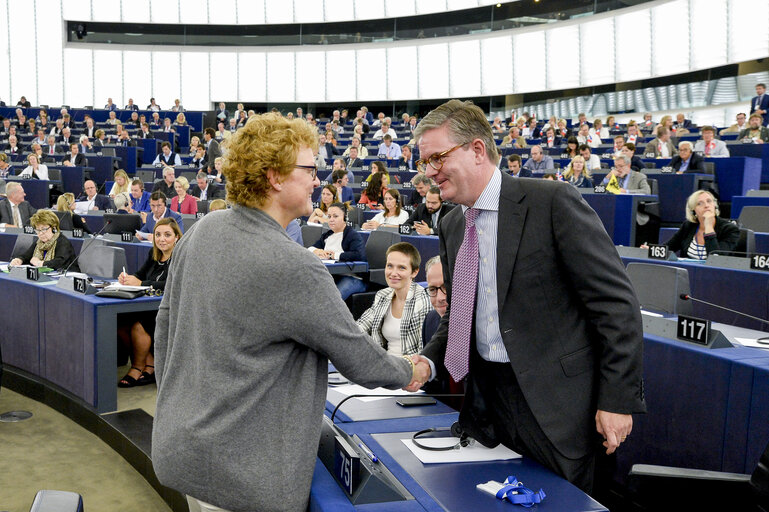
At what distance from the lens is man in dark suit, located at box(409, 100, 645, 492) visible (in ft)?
4.51

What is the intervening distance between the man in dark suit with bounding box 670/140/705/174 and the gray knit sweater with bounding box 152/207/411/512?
7.48m

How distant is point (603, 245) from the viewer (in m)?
1.39

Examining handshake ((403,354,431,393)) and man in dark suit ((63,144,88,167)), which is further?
man in dark suit ((63,144,88,167))

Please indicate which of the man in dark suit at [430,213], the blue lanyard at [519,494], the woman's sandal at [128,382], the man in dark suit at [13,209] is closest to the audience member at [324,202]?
the man in dark suit at [430,213]

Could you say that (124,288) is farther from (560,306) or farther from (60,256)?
(560,306)

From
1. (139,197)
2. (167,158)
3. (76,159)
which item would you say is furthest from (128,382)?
(167,158)

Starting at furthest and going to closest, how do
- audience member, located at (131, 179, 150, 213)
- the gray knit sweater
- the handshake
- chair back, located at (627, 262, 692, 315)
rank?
audience member, located at (131, 179, 150, 213), chair back, located at (627, 262, 692, 315), the handshake, the gray knit sweater

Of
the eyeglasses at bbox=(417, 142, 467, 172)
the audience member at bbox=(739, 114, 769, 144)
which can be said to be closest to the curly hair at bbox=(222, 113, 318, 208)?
the eyeglasses at bbox=(417, 142, 467, 172)

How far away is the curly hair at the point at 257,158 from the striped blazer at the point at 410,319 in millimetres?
1870

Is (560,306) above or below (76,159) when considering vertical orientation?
below

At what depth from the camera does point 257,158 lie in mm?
1271

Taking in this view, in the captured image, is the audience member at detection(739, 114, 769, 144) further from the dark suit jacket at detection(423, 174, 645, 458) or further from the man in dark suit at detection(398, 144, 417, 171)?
the dark suit jacket at detection(423, 174, 645, 458)

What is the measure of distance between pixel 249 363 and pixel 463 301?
549mm

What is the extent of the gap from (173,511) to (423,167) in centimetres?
209
